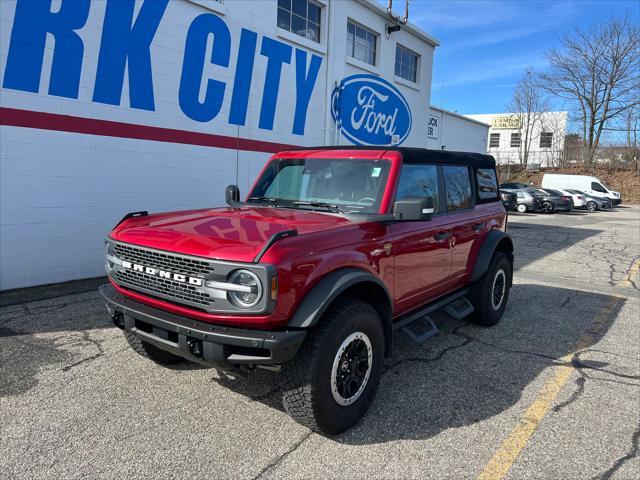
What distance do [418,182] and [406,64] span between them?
1275cm

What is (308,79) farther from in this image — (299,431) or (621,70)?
(621,70)

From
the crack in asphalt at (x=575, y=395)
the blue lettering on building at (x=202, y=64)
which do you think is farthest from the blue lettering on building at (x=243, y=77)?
the crack in asphalt at (x=575, y=395)

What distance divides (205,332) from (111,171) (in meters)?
5.42

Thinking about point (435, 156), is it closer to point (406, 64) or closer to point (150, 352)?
point (150, 352)

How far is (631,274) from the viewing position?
880 centimetres

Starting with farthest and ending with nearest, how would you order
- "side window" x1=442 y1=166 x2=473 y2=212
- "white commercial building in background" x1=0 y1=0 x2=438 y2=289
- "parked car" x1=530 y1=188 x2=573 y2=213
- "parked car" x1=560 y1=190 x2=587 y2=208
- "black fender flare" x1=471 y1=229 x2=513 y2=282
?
"parked car" x1=560 y1=190 x2=587 y2=208
"parked car" x1=530 y1=188 x2=573 y2=213
"white commercial building in background" x1=0 y1=0 x2=438 y2=289
"black fender flare" x1=471 y1=229 x2=513 y2=282
"side window" x1=442 y1=166 x2=473 y2=212

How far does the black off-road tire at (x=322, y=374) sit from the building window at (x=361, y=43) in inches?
429

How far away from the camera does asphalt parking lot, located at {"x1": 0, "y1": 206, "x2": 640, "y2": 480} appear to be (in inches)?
104

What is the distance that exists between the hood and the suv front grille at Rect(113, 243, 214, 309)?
0.19 feet

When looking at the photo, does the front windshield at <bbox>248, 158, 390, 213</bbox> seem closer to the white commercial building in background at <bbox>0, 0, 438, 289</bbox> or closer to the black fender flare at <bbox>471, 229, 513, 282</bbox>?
the black fender flare at <bbox>471, 229, 513, 282</bbox>

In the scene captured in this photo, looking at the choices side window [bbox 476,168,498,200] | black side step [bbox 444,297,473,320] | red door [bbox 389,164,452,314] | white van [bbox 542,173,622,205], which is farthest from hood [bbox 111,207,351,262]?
white van [bbox 542,173,622,205]

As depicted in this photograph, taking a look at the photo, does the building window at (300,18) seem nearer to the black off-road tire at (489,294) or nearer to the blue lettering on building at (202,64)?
the blue lettering on building at (202,64)

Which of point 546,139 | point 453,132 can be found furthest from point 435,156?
point 546,139

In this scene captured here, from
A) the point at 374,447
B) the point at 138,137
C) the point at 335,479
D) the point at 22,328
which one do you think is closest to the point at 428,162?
the point at 374,447
